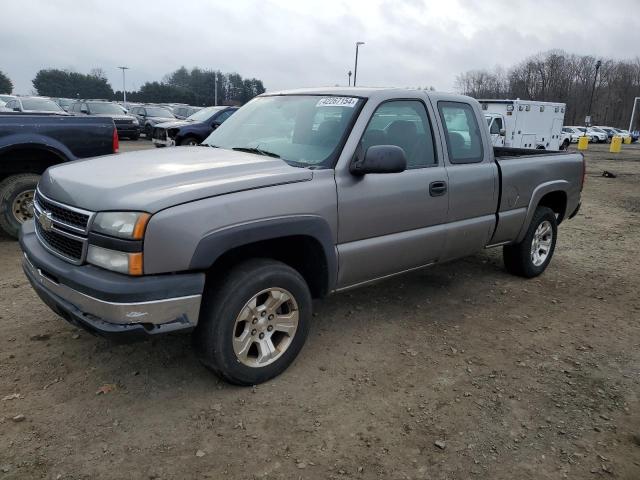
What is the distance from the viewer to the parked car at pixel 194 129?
14.2 meters

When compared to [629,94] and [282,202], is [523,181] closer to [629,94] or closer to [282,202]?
[282,202]

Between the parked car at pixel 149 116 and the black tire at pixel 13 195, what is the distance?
58.5 ft

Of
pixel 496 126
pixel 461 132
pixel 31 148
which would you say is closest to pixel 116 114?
pixel 496 126

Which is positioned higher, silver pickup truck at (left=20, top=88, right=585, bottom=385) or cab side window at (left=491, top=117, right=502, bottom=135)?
cab side window at (left=491, top=117, right=502, bottom=135)

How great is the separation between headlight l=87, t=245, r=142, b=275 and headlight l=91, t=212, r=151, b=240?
9 cm

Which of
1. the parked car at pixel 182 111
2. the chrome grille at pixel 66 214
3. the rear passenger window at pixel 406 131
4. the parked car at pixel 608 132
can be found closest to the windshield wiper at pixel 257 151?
the rear passenger window at pixel 406 131

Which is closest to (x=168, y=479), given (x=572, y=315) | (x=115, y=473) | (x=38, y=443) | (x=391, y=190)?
(x=115, y=473)

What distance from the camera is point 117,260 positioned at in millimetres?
2645

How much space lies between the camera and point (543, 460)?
2.71 m

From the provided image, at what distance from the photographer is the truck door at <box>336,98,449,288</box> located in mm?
3506

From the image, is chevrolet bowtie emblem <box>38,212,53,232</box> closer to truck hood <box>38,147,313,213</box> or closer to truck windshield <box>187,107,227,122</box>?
truck hood <box>38,147,313,213</box>

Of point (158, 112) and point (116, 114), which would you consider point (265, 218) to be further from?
point (158, 112)

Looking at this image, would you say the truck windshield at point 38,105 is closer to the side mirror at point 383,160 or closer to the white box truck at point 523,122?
the white box truck at point 523,122

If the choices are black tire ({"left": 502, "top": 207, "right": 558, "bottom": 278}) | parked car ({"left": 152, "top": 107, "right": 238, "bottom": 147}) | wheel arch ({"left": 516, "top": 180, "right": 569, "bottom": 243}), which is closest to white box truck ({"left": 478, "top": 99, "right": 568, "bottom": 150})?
parked car ({"left": 152, "top": 107, "right": 238, "bottom": 147})
